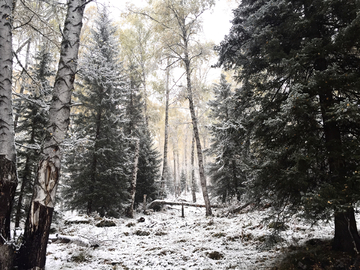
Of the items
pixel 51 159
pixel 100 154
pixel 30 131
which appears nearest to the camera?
pixel 51 159

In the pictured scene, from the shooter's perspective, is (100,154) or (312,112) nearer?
(312,112)

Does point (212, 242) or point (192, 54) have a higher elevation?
point (192, 54)

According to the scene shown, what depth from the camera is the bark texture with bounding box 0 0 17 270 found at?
3062mm

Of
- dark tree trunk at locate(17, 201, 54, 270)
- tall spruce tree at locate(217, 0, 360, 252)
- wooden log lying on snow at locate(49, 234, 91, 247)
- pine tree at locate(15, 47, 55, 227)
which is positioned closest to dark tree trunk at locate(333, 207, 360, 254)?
Result: tall spruce tree at locate(217, 0, 360, 252)

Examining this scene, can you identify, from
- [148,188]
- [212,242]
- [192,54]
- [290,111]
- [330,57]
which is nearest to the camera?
[290,111]

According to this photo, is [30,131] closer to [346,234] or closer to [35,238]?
[35,238]

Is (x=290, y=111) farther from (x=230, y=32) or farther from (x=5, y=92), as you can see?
(x=5, y=92)

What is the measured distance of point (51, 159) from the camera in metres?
3.58

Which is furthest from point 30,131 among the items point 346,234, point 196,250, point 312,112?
point 346,234

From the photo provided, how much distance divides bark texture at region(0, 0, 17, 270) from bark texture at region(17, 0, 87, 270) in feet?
0.93

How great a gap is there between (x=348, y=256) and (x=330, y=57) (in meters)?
3.90

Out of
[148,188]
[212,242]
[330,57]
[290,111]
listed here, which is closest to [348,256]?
[290,111]

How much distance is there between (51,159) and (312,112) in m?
4.97

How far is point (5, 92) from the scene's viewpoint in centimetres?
343
